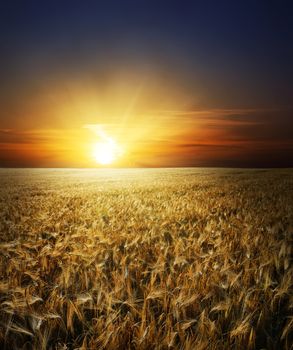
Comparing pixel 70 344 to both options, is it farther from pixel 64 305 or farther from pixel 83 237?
pixel 83 237

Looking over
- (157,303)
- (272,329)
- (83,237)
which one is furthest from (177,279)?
(83,237)

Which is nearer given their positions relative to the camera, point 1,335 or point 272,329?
point 1,335

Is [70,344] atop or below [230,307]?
below

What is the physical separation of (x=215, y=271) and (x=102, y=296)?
1176mm

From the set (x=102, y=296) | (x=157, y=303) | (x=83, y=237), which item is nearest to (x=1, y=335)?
(x=102, y=296)

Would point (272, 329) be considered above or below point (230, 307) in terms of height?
below

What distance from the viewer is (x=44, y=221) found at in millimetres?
7324

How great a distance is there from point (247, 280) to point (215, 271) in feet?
1.05

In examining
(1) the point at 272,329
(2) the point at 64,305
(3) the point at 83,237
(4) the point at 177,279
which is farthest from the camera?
(3) the point at 83,237

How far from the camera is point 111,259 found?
4.20 m

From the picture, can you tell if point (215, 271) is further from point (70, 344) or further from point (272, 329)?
point (70, 344)

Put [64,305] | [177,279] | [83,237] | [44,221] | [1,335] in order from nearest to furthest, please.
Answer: [1,335], [64,305], [177,279], [83,237], [44,221]

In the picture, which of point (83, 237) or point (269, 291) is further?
point (83, 237)

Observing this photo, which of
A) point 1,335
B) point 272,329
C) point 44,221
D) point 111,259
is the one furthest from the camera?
point 44,221
